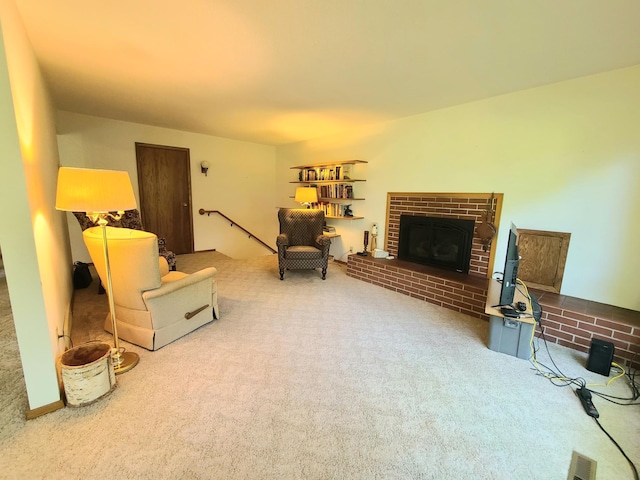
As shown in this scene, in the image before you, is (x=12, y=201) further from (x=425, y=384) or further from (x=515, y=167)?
(x=515, y=167)

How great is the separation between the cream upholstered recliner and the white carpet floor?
125 millimetres

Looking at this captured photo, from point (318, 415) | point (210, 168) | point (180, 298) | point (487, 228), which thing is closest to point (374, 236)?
point (487, 228)

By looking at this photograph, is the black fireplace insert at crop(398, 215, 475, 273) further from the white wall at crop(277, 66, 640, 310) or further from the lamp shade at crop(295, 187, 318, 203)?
the lamp shade at crop(295, 187, 318, 203)

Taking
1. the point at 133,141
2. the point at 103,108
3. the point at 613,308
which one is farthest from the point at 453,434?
the point at 133,141

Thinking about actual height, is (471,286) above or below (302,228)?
below

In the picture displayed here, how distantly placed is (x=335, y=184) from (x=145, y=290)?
3318 millimetres

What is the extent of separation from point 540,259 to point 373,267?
5.93 feet

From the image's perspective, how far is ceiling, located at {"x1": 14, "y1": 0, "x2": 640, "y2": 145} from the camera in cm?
156

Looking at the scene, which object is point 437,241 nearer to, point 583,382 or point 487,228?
point 487,228

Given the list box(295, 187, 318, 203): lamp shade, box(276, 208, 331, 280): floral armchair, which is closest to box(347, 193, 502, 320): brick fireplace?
box(276, 208, 331, 280): floral armchair

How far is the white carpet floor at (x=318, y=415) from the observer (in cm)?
124

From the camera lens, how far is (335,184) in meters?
4.64

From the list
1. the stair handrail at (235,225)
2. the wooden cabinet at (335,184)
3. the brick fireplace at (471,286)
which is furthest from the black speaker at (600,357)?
the stair handrail at (235,225)

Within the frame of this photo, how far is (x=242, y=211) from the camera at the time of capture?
582 cm
